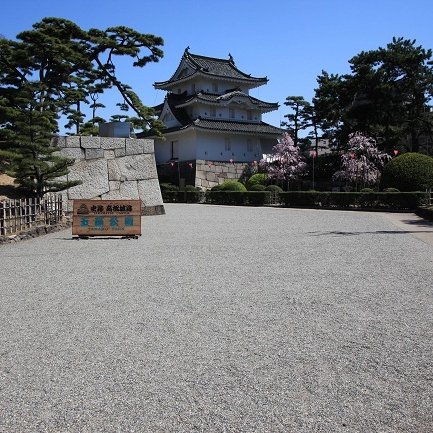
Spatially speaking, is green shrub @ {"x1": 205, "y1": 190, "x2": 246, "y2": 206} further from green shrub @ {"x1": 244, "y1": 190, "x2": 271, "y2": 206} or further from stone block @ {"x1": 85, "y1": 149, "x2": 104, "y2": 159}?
stone block @ {"x1": 85, "y1": 149, "x2": 104, "y2": 159}

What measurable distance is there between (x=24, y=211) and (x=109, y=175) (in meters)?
6.12

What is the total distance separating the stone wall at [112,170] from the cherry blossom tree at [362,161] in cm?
1906

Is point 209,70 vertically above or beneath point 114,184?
above

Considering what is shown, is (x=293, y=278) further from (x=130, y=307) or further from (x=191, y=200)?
(x=191, y=200)

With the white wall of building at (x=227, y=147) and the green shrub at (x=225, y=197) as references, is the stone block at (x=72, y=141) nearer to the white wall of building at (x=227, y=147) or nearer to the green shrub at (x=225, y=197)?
the green shrub at (x=225, y=197)

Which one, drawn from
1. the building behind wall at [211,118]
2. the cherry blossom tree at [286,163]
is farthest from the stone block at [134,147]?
the cherry blossom tree at [286,163]

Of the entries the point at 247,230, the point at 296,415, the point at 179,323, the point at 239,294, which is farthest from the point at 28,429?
the point at 247,230

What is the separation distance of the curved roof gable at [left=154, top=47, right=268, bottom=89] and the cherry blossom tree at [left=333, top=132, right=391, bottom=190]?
12648mm

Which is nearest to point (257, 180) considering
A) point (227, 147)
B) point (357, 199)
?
point (227, 147)

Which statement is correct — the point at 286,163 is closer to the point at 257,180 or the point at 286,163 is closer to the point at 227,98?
the point at 257,180

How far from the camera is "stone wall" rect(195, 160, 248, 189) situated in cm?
4078

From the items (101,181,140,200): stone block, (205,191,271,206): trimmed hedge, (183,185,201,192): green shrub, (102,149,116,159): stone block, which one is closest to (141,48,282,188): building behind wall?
(183,185,201,192): green shrub

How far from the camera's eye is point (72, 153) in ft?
57.3

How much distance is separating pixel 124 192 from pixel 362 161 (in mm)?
21270
